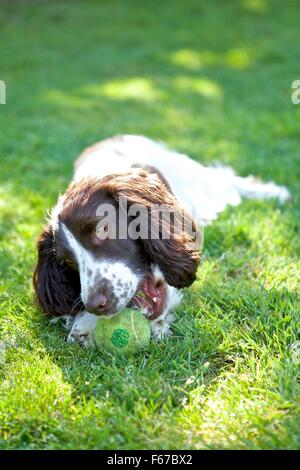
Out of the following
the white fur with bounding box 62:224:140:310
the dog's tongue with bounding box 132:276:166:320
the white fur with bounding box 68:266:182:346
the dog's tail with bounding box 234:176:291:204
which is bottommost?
the white fur with bounding box 68:266:182:346

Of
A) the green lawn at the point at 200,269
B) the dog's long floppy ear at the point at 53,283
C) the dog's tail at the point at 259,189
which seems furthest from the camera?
the dog's tail at the point at 259,189

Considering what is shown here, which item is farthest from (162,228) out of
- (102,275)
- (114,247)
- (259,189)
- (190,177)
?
(259,189)

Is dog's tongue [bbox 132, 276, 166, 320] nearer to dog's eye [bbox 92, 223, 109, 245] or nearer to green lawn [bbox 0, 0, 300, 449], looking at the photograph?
green lawn [bbox 0, 0, 300, 449]

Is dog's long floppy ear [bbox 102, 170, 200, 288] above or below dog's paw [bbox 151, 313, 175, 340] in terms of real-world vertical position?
above

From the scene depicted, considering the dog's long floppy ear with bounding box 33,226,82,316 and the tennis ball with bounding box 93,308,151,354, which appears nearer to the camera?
the tennis ball with bounding box 93,308,151,354

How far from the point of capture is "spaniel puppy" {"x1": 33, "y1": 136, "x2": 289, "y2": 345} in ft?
10.4

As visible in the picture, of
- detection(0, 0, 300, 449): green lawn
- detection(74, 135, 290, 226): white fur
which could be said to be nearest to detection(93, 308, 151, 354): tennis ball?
detection(0, 0, 300, 449): green lawn

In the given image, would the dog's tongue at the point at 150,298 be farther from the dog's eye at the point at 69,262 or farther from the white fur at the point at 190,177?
the white fur at the point at 190,177

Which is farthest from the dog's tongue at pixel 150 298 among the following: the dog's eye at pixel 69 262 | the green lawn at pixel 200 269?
the dog's eye at pixel 69 262

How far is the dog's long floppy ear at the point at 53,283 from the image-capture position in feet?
11.5

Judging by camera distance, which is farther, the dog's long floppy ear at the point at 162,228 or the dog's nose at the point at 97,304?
the dog's long floppy ear at the point at 162,228

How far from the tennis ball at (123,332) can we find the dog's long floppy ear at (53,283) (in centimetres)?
40

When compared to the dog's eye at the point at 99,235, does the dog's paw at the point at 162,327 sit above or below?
below

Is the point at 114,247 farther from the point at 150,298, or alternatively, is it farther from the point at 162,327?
the point at 162,327
